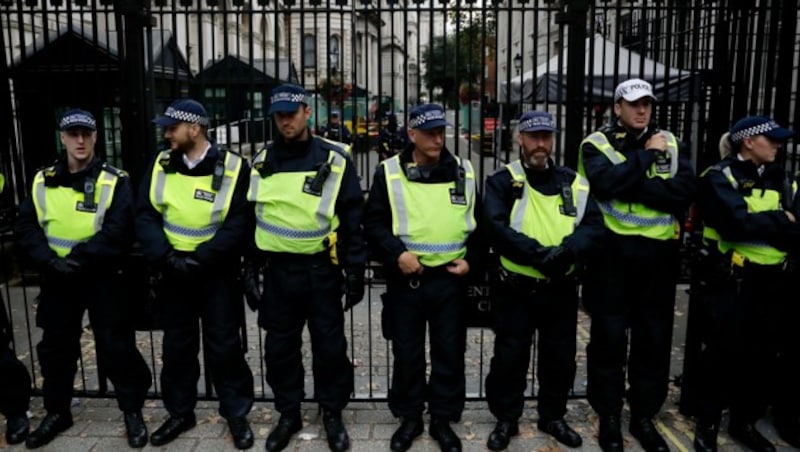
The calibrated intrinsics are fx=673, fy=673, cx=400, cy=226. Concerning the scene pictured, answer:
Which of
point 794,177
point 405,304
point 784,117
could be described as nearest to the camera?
point 405,304

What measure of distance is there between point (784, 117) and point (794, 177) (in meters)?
0.72

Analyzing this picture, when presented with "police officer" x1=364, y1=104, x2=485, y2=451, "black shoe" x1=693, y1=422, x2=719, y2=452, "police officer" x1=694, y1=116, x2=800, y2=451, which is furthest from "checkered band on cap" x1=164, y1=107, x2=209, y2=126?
"black shoe" x1=693, y1=422, x2=719, y2=452

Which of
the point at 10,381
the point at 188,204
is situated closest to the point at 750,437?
the point at 188,204

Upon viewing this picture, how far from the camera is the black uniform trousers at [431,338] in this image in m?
4.21

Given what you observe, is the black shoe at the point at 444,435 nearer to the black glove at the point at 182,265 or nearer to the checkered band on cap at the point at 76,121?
the black glove at the point at 182,265

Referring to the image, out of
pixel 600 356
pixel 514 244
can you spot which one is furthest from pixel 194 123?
pixel 600 356

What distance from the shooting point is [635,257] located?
164 inches

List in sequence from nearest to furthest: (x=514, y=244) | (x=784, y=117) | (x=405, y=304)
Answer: (x=514, y=244)
(x=405, y=304)
(x=784, y=117)

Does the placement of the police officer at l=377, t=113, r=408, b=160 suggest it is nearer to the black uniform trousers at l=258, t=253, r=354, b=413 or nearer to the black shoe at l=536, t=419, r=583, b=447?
the black uniform trousers at l=258, t=253, r=354, b=413

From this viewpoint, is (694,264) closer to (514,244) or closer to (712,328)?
(712,328)

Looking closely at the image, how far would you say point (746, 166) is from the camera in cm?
413

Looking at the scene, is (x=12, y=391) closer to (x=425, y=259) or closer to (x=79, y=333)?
(x=79, y=333)

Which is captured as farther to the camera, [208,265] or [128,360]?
[128,360]

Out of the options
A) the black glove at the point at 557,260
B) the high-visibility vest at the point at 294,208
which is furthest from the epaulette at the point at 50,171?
the black glove at the point at 557,260
